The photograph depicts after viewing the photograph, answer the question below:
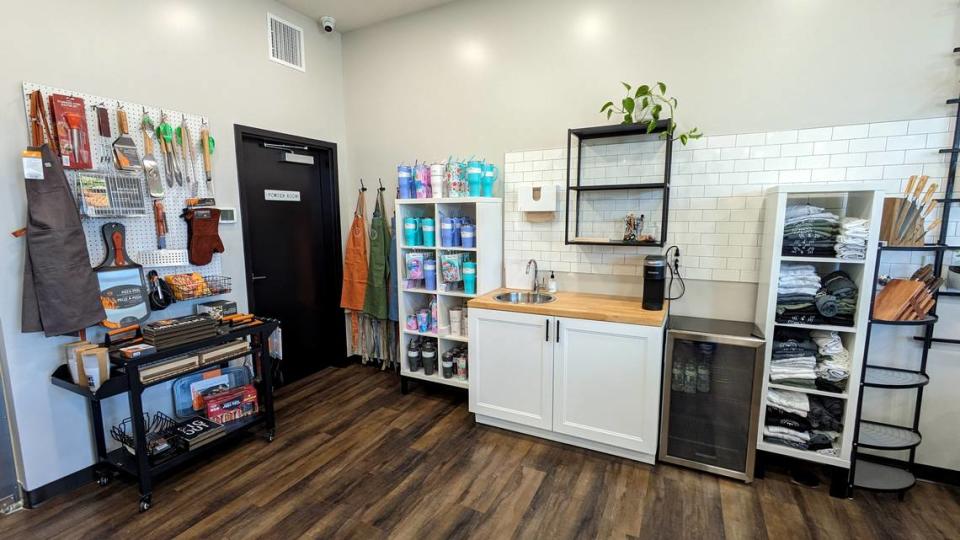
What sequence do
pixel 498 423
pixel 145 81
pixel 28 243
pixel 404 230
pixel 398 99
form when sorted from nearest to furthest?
pixel 28 243
pixel 145 81
pixel 498 423
pixel 404 230
pixel 398 99

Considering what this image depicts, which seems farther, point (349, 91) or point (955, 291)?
point (349, 91)

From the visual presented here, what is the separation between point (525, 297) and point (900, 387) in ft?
6.78

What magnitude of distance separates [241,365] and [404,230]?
1.55 m

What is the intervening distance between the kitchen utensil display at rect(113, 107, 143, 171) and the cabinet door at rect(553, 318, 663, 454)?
8.68ft

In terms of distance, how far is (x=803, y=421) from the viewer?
7.59ft

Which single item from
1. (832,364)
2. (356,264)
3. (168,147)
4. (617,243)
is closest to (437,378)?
(356,264)

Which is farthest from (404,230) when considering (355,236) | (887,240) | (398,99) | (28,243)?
(887,240)

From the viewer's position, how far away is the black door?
3299 mm

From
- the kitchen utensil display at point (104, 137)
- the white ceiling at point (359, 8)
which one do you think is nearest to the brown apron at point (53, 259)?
Result: the kitchen utensil display at point (104, 137)

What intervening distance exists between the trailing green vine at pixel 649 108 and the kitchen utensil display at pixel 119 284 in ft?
9.81

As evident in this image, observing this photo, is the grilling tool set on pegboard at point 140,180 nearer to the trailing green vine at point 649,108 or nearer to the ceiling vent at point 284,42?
the ceiling vent at point 284,42

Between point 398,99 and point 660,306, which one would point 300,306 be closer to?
point 398,99

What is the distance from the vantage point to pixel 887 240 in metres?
2.17

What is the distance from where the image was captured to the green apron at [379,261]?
3762mm
